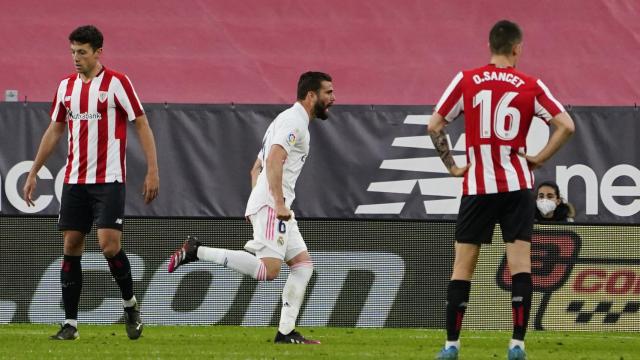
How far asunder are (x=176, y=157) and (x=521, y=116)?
21.6ft

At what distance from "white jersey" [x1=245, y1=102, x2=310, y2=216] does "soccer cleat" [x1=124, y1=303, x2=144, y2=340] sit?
1004mm

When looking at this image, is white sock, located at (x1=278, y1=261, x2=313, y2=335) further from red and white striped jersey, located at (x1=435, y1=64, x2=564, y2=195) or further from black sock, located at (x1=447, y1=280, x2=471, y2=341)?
red and white striped jersey, located at (x1=435, y1=64, x2=564, y2=195)

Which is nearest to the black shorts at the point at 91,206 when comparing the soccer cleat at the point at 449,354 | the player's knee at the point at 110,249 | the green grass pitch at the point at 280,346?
the player's knee at the point at 110,249

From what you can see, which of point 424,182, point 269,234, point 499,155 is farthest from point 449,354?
point 424,182

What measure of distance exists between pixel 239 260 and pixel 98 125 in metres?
1.22

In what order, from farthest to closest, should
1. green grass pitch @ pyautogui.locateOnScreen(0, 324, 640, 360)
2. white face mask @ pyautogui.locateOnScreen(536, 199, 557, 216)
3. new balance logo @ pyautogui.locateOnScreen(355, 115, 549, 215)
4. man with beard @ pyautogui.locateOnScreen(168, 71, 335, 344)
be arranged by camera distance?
new balance logo @ pyautogui.locateOnScreen(355, 115, 549, 215), white face mask @ pyautogui.locateOnScreen(536, 199, 557, 216), man with beard @ pyautogui.locateOnScreen(168, 71, 335, 344), green grass pitch @ pyautogui.locateOnScreen(0, 324, 640, 360)

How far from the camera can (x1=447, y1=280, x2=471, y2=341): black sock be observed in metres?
7.29

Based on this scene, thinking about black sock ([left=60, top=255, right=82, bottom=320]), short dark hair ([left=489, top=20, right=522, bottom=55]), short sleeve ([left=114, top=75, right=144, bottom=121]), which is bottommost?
black sock ([left=60, top=255, right=82, bottom=320])

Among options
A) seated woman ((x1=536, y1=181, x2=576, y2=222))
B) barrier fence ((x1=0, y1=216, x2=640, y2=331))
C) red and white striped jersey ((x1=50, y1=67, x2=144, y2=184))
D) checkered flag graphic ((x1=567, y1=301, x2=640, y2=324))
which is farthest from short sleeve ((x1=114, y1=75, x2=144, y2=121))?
seated woman ((x1=536, y1=181, x2=576, y2=222))

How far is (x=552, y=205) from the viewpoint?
1196cm

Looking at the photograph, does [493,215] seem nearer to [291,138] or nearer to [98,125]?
[291,138]

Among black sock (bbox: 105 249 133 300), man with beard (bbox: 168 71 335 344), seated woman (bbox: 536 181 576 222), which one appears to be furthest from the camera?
seated woman (bbox: 536 181 576 222)

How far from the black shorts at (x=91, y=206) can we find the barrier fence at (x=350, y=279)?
238cm

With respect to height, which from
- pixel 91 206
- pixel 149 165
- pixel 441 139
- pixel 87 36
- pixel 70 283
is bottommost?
pixel 70 283
